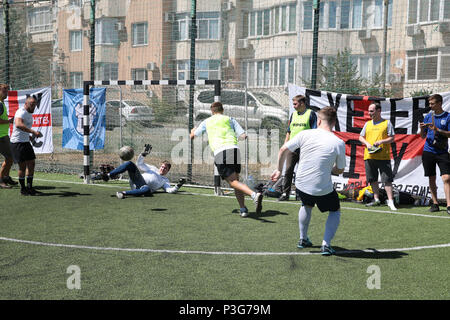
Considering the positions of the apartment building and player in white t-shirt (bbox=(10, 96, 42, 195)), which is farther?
the apartment building

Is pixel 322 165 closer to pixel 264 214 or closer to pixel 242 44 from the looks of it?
pixel 264 214

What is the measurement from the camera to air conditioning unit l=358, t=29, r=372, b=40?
86.8 feet

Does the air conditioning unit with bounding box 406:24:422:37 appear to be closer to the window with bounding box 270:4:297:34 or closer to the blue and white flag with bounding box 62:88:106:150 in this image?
the window with bounding box 270:4:297:34

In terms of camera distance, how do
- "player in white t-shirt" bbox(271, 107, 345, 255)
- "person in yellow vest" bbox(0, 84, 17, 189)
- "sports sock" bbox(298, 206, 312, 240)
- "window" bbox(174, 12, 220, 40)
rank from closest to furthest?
"player in white t-shirt" bbox(271, 107, 345, 255)
"sports sock" bbox(298, 206, 312, 240)
"person in yellow vest" bbox(0, 84, 17, 189)
"window" bbox(174, 12, 220, 40)

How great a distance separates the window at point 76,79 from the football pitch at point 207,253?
6.58m

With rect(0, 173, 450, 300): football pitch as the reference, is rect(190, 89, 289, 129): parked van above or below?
above

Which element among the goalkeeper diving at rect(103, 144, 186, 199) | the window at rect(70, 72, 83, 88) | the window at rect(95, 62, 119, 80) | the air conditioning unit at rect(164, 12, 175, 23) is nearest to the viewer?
the goalkeeper diving at rect(103, 144, 186, 199)

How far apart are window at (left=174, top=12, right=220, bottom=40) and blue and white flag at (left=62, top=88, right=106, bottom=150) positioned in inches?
118

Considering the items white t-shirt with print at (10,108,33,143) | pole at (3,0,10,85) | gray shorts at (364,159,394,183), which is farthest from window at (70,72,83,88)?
gray shorts at (364,159,394,183)

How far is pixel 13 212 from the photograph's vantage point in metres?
9.39

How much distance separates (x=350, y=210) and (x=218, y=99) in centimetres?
383

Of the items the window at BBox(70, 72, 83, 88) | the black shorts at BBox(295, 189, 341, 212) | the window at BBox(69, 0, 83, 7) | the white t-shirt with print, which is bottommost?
the black shorts at BBox(295, 189, 341, 212)

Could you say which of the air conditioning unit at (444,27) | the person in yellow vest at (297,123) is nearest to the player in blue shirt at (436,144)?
the person in yellow vest at (297,123)

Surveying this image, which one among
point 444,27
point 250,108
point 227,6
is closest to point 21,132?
point 250,108
